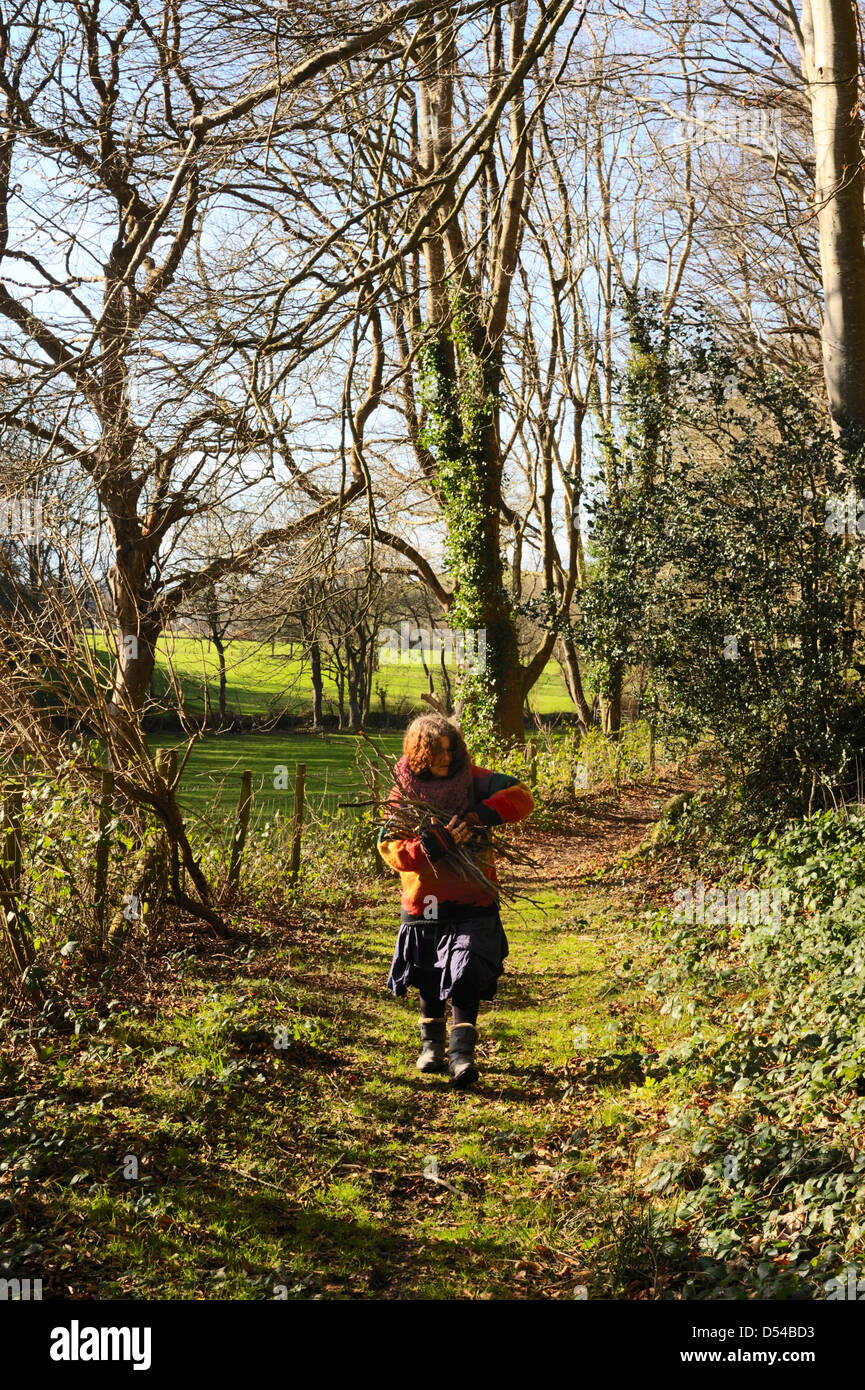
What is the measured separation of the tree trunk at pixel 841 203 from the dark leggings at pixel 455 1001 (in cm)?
617

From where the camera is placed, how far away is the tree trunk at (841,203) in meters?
8.42

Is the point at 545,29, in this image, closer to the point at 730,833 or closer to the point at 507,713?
the point at 730,833

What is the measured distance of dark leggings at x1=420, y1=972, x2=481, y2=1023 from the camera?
5453 millimetres

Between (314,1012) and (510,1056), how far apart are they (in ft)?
4.45

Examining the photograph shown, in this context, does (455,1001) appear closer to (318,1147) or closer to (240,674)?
(318,1147)

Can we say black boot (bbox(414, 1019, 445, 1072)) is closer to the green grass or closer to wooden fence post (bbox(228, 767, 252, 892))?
the green grass

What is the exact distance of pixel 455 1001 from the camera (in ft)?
18.1

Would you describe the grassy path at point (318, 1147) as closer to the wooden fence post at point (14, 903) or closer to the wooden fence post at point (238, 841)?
the wooden fence post at point (14, 903)

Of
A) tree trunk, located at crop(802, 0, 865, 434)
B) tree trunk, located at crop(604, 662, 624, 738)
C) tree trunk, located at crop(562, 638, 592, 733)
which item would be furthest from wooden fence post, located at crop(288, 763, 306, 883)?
tree trunk, located at crop(562, 638, 592, 733)

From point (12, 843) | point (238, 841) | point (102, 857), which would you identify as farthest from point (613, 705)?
point (12, 843)

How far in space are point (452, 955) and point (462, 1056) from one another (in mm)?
535

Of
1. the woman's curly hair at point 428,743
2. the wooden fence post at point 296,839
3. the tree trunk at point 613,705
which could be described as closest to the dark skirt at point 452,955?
the woman's curly hair at point 428,743

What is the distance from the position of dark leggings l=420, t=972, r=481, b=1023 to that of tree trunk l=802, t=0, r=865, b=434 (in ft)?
20.2
